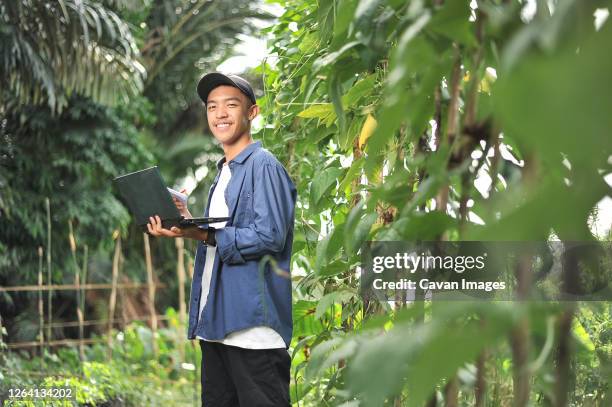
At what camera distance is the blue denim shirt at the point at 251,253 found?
2.07 m

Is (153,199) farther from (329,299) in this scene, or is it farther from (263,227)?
(329,299)

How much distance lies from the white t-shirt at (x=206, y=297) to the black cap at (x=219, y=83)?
205 millimetres

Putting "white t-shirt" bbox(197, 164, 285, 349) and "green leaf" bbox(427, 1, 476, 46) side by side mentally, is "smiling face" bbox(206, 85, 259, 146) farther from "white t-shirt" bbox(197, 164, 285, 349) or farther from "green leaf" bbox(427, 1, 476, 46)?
"green leaf" bbox(427, 1, 476, 46)

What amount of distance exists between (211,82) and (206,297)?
0.57 m

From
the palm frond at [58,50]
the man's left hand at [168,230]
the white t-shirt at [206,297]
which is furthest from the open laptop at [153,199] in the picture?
the palm frond at [58,50]

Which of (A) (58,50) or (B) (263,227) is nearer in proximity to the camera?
(B) (263,227)

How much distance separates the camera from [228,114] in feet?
7.48

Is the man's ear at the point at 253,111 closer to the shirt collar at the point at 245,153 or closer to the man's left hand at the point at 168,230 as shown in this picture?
the shirt collar at the point at 245,153

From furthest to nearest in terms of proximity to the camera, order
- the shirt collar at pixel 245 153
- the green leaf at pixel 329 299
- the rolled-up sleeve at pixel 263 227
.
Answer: the shirt collar at pixel 245 153 < the rolled-up sleeve at pixel 263 227 < the green leaf at pixel 329 299

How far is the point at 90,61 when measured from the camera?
21.6 feet

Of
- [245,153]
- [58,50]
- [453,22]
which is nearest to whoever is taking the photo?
[453,22]

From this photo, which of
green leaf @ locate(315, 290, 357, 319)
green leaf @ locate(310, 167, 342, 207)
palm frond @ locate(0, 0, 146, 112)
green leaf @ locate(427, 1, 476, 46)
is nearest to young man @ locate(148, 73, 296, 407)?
green leaf @ locate(310, 167, 342, 207)

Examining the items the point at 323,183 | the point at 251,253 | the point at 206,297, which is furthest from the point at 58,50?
the point at 323,183

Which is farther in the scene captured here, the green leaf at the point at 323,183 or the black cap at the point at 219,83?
the black cap at the point at 219,83
